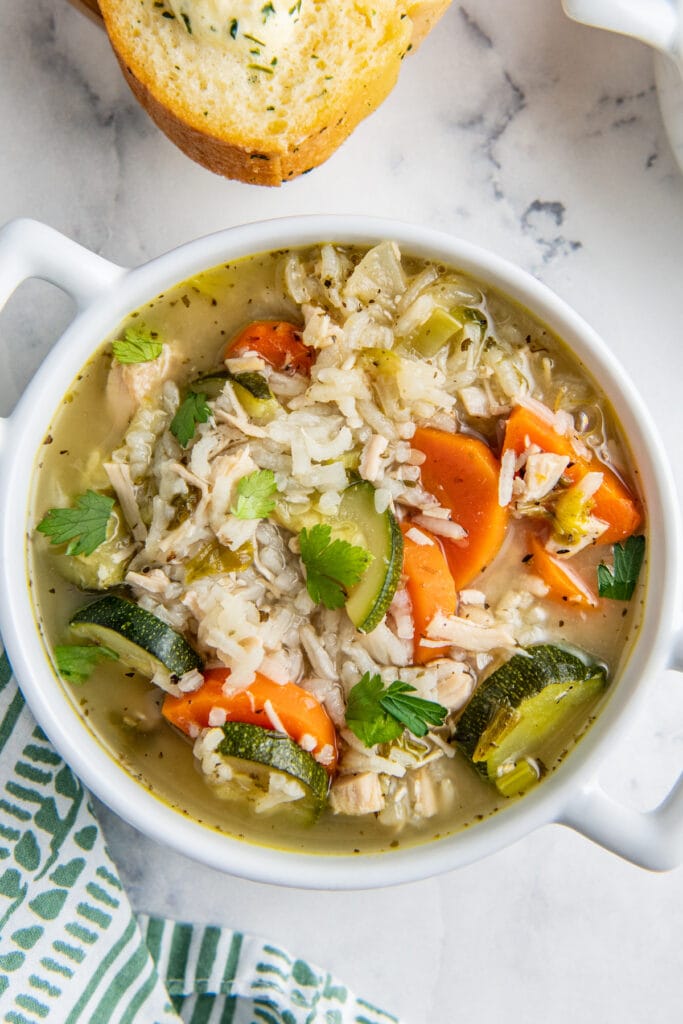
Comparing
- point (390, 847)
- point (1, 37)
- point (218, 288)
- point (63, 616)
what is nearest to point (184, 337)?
point (218, 288)

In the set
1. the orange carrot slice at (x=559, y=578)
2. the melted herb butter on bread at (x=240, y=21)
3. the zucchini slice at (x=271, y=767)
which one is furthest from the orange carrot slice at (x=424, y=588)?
the melted herb butter on bread at (x=240, y=21)

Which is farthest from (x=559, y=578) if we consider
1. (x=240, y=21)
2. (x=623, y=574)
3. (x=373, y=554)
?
(x=240, y=21)

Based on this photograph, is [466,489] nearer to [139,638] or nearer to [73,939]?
[139,638]

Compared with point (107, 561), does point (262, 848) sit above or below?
below

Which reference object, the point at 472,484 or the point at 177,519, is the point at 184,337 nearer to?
the point at 177,519

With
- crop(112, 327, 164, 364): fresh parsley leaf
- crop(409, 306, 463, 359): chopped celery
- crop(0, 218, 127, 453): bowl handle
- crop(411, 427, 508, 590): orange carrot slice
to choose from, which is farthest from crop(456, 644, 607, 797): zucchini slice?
crop(0, 218, 127, 453): bowl handle

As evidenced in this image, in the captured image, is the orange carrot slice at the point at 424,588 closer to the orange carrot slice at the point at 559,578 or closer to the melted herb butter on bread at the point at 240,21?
the orange carrot slice at the point at 559,578
